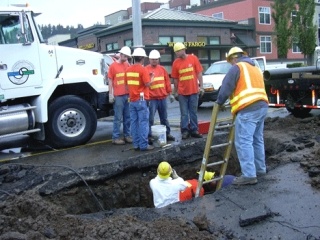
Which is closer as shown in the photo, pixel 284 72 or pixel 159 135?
pixel 159 135

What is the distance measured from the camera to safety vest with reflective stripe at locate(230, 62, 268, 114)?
5.65m

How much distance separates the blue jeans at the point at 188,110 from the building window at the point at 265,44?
33.7 meters

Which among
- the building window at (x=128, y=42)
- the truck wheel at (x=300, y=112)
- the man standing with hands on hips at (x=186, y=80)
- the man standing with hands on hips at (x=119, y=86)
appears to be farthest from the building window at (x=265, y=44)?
the man standing with hands on hips at (x=119, y=86)

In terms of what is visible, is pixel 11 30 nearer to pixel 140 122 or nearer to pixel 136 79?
pixel 136 79

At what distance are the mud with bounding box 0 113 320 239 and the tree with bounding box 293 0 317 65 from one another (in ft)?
83.8

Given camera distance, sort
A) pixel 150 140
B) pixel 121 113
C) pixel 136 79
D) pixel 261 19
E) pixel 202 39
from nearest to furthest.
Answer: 1. pixel 136 79
2. pixel 150 140
3. pixel 121 113
4. pixel 202 39
5. pixel 261 19

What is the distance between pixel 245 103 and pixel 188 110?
316 centimetres

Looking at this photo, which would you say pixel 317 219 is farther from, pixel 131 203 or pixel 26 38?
pixel 26 38

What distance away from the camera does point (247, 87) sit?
223 inches

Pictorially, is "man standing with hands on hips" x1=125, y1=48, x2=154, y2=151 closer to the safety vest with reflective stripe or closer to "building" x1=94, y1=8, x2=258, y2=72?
the safety vest with reflective stripe

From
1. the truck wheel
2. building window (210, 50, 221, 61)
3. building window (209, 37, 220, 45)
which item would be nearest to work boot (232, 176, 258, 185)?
the truck wheel

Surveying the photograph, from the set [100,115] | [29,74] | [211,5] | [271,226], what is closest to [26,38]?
[29,74]

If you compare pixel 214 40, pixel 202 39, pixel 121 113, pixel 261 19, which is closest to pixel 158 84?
pixel 121 113

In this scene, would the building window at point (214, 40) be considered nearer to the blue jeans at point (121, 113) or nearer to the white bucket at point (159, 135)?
the blue jeans at point (121, 113)
